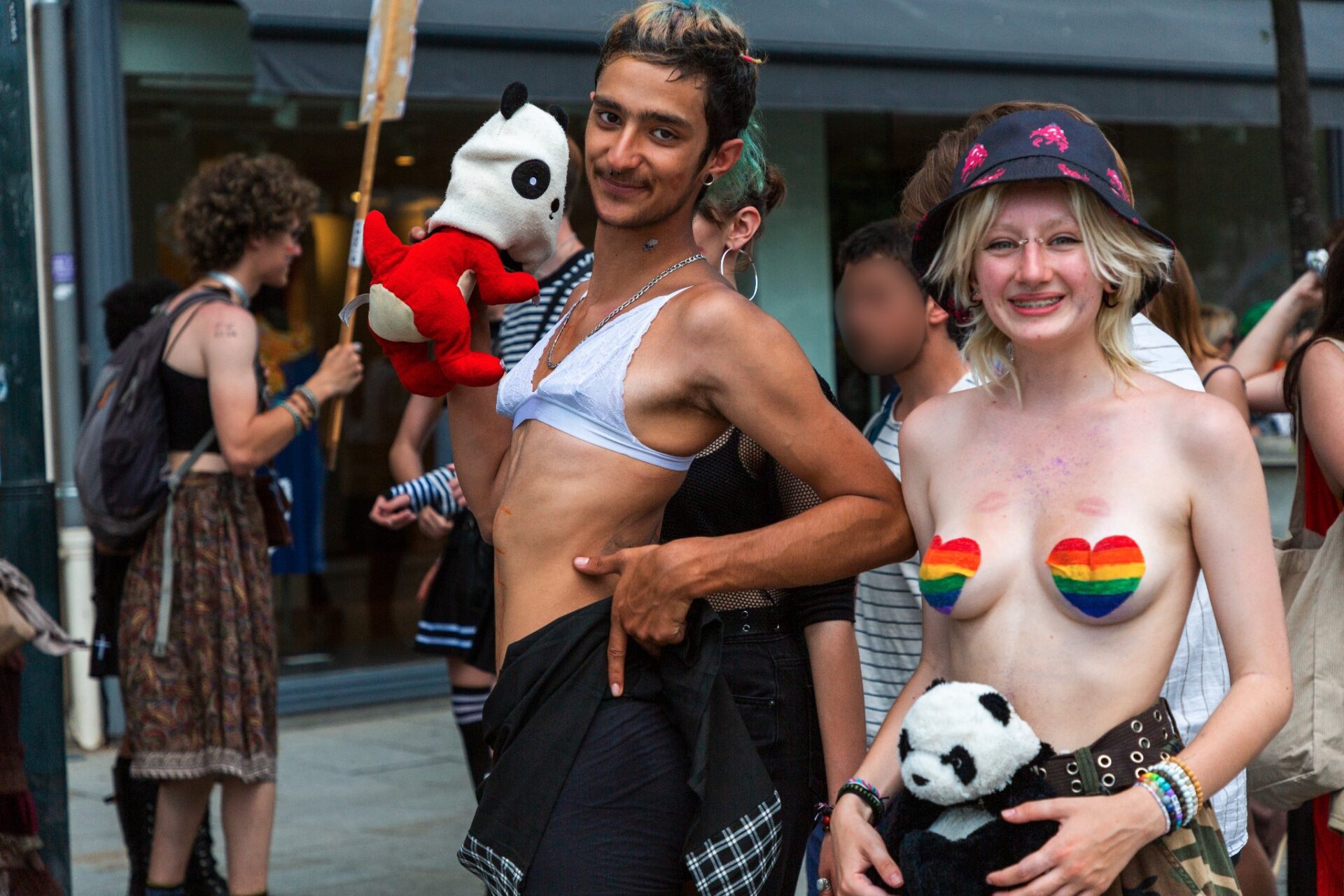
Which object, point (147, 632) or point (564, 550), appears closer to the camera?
point (564, 550)

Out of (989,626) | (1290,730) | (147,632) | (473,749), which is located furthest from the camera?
(473,749)

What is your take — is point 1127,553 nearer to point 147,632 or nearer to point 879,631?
point 879,631

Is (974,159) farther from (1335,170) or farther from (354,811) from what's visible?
(1335,170)

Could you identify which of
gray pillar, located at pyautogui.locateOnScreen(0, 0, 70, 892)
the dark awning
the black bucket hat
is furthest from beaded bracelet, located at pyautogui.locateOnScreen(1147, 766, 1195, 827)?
the dark awning

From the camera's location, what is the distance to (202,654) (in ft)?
14.3

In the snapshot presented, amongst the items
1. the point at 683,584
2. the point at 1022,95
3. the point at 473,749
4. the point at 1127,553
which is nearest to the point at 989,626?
the point at 1127,553

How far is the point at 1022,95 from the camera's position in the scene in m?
7.26

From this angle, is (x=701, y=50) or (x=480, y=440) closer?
(x=701, y=50)

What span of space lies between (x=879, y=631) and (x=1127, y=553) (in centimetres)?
133

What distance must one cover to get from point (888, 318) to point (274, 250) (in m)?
2.22

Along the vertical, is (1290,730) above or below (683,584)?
below

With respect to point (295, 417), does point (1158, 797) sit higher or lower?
lower

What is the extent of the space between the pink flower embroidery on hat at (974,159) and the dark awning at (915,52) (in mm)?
3839

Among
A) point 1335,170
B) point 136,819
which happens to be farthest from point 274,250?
point 1335,170
